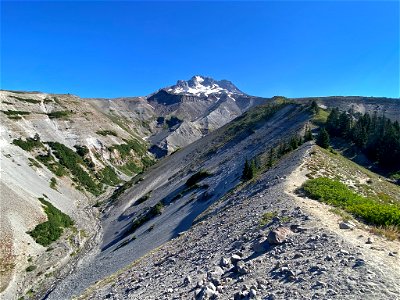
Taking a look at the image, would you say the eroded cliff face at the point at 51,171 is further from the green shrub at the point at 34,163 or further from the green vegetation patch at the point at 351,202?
the green vegetation patch at the point at 351,202

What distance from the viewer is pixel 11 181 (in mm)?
71688

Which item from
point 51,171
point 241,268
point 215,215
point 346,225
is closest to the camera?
point 241,268

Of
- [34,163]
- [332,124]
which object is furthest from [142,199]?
[332,124]

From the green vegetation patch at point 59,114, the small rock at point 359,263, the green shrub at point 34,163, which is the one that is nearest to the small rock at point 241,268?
the small rock at point 359,263

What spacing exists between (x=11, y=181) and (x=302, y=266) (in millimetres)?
75692

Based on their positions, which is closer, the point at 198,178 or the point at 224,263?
the point at 224,263

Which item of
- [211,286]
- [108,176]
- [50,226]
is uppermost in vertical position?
[211,286]

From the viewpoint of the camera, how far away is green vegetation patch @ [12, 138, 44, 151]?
10544cm

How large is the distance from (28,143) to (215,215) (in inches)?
3984

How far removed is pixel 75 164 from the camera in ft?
388

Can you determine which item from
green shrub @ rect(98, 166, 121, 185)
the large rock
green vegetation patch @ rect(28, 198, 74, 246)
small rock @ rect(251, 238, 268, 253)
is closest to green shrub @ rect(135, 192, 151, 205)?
green vegetation patch @ rect(28, 198, 74, 246)

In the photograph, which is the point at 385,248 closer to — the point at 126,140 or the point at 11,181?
the point at 11,181

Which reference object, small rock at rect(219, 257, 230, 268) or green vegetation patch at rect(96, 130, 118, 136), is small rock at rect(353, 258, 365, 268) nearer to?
small rock at rect(219, 257, 230, 268)

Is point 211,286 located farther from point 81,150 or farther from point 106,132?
point 106,132
